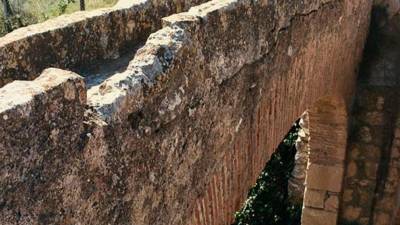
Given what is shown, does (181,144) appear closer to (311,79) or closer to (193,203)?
(193,203)

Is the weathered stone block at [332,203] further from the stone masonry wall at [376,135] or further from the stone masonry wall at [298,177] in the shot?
the stone masonry wall at [298,177]

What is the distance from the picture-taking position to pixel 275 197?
936cm

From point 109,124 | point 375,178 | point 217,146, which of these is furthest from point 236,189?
point 375,178

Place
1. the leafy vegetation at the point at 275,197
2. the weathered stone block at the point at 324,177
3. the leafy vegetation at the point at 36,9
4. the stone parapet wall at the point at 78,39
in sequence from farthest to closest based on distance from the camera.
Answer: the leafy vegetation at the point at 36,9 < the leafy vegetation at the point at 275,197 < the weathered stone block at the point at 324,177 < the stone parapet wall at the point at 78,39

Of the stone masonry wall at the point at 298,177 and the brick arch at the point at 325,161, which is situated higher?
the brick arch at the point at 325,161

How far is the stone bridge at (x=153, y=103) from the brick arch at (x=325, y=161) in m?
1.55

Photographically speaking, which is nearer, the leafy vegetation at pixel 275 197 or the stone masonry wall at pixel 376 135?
the stone masonry wall at pixel 376 135

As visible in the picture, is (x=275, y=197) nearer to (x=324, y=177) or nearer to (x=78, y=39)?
(x=324, y=177)

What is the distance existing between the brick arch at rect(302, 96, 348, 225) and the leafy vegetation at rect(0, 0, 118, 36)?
12.4m

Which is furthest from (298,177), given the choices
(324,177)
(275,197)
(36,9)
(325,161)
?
(36,9)

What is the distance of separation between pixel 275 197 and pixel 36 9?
13.6m

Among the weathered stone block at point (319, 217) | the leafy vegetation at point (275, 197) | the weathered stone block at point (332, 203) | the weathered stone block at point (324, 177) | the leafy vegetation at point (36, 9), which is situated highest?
the leafy vegetation at point (36, 9)

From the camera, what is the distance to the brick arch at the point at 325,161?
6445 millimetres

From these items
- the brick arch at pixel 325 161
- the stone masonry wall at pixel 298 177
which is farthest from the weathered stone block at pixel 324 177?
the stone masonry wall at pixel 298 177
